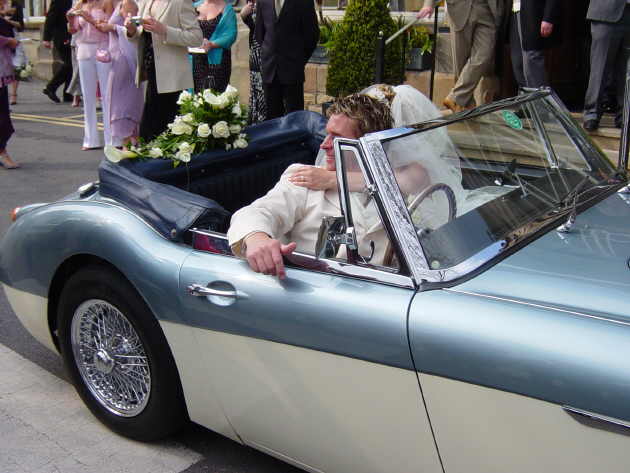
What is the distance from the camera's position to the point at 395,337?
2295 mm

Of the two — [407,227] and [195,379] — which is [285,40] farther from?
[407,227]

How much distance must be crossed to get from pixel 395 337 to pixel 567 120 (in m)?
1.61

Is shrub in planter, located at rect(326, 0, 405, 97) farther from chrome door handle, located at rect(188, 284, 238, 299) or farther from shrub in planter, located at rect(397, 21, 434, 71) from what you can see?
chrome door handle, located at rect(188, 284, 238, 299)

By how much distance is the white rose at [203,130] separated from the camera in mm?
3725

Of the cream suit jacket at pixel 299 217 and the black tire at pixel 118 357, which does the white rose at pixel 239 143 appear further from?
the black tire at pixel 118 357

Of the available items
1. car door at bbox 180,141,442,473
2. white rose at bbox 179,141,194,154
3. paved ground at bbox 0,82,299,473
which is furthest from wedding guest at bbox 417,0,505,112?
car door at bbox 180,141,442,473

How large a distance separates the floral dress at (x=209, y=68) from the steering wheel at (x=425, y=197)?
17.9 feet

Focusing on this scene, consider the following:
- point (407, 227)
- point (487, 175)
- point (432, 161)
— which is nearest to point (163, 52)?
point (487, 175)

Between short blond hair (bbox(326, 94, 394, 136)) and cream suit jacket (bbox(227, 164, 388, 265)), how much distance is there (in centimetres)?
28

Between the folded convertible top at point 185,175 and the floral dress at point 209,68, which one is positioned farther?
the floral dress at point 209,68

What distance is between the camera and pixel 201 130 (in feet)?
12.2

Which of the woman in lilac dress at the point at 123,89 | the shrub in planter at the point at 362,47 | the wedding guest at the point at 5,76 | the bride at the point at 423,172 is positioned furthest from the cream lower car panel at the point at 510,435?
the shrub in planter at the point at 362,47

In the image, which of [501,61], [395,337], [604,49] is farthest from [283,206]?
[501,61]

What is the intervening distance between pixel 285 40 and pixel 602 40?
282cm
